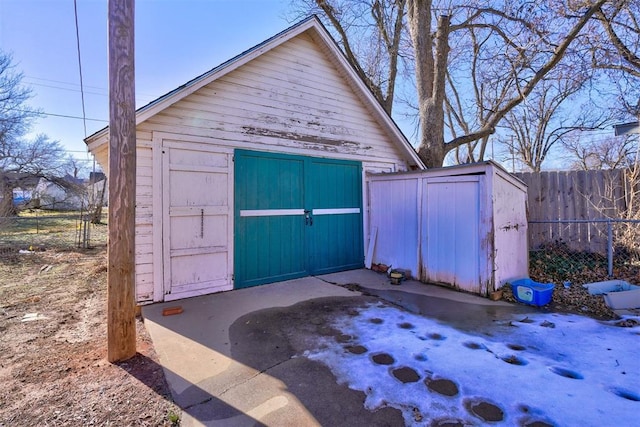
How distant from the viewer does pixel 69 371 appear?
2.55 meters

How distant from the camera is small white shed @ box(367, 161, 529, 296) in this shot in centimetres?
441

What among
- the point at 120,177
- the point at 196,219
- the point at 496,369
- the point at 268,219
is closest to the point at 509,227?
the point at 496,369

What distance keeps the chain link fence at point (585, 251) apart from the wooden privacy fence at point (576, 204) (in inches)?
0.6

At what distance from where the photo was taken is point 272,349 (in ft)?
9.36

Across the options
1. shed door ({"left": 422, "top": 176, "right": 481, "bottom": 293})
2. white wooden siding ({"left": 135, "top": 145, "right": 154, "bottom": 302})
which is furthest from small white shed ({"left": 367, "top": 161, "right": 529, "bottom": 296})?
white wooden siding ({"left": 135, "top": 145, "right": 154, "bottom": 302})

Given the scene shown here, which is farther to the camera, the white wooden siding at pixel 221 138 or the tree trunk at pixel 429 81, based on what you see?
the tree trunk at pixel 429 81

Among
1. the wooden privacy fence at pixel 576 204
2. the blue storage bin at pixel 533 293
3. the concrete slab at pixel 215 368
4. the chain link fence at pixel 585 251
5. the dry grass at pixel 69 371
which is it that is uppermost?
the wooden privacy fence at pixel 576 204

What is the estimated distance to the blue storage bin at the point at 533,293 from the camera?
157 inches

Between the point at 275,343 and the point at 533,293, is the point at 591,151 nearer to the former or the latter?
the point at 533,293

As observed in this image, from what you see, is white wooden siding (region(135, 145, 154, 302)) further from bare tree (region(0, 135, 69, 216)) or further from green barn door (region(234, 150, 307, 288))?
bare tree (region(0, 135, 69, 216))

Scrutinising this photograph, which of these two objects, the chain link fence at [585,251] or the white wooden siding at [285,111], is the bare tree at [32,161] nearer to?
the white wooden siding at [285,111]

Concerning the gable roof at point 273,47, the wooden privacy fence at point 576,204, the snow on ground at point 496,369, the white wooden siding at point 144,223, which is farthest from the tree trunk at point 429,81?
A: the white wooden siding at point 144,223

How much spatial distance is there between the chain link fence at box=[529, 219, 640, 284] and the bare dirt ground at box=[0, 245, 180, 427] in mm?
5710

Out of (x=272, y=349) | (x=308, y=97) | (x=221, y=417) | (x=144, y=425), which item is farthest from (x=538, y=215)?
(x=144, y=425)
